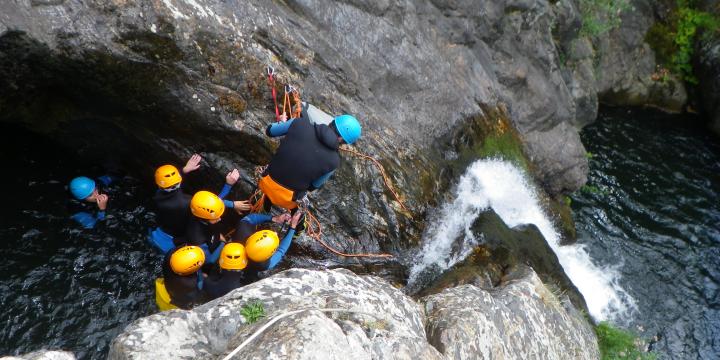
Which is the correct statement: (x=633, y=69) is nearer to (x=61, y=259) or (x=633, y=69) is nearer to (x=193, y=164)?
(x=193, y=164)

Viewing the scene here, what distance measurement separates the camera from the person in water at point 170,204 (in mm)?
6723

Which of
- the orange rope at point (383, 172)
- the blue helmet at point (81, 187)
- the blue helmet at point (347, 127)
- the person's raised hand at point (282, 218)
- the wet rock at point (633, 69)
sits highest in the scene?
the wet rock at point (633, 69)

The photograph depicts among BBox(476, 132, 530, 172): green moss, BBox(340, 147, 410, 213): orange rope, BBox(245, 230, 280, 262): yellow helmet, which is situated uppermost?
BBox(476, 132, 530, 172): green moss

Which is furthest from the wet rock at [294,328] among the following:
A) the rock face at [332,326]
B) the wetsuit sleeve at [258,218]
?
the wetsuit sleeve at [258,218]

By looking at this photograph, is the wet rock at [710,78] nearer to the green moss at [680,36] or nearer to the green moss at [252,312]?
the green moss at [680,36]

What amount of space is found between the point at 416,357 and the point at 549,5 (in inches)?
487

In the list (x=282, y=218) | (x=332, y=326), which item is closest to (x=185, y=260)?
(x=282, y=218)

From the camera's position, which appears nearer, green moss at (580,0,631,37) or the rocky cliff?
the rocky cliff

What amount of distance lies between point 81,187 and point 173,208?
5.03 ft

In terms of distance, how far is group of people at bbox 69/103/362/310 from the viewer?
6207mm

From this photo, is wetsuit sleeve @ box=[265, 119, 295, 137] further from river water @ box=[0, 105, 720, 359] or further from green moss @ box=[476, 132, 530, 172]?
green moss @ box=[476, 132, 530, 172]

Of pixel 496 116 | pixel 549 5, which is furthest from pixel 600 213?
pixel 549 5

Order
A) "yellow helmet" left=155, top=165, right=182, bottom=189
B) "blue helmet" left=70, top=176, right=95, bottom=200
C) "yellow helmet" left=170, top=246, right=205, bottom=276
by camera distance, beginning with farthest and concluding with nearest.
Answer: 1. "blue helmet" left=70, top=176, right=95, bottom=200
2. "yellow helmet" left=155, top=165, right=182, bottom=189
3. "yellow helmet" left=170, top=246, right=205, bottom=276

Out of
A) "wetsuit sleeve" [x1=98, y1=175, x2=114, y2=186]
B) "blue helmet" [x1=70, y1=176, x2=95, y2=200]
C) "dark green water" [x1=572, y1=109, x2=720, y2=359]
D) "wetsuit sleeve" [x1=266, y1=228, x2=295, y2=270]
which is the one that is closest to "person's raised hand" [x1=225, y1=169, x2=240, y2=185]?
"wetsuit sleeve" [x1=266, y1=228, x2=295, y2=270]
